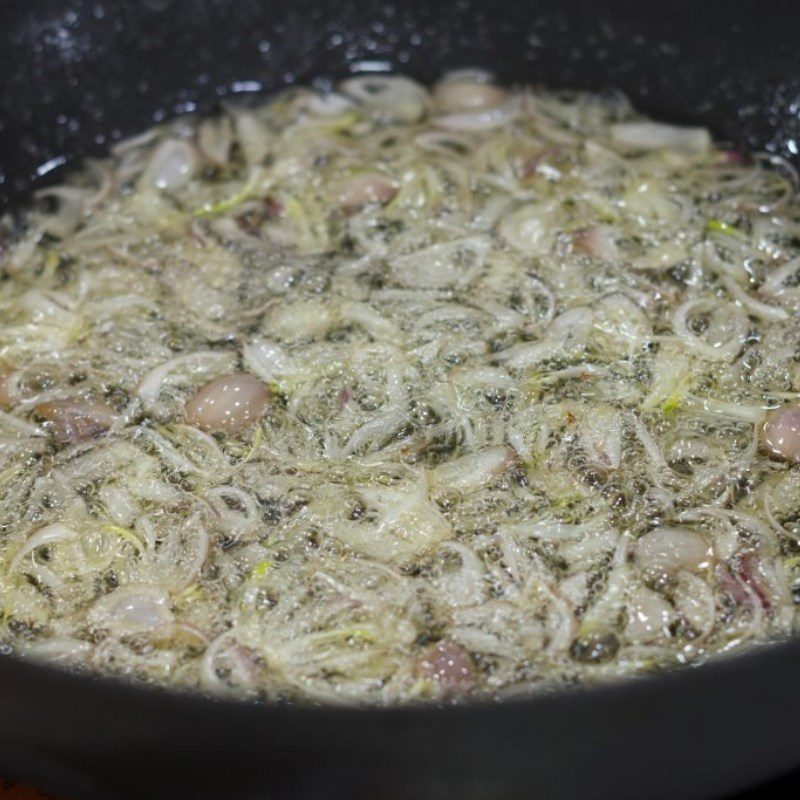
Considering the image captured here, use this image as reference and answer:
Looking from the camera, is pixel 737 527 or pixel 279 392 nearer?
pixel 737 527

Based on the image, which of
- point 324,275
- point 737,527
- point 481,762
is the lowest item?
point 737,527

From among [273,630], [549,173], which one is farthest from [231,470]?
[549,173]

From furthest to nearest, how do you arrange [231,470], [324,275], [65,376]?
[324,275]
[65,376]
[231,470]

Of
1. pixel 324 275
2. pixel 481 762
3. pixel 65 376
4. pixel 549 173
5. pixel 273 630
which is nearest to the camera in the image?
pixel 481 762

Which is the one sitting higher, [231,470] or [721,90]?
[721,90]

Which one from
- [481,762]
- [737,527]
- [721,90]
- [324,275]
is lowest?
[737,527]

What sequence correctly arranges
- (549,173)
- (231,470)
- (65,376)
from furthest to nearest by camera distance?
(549,173)
(65,376)
(231,470)

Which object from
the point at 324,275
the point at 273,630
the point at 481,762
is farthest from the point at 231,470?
the point at 481,762

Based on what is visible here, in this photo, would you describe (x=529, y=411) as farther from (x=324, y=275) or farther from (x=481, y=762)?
(x=481, y=762)

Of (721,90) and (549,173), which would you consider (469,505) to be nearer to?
(549,173)
